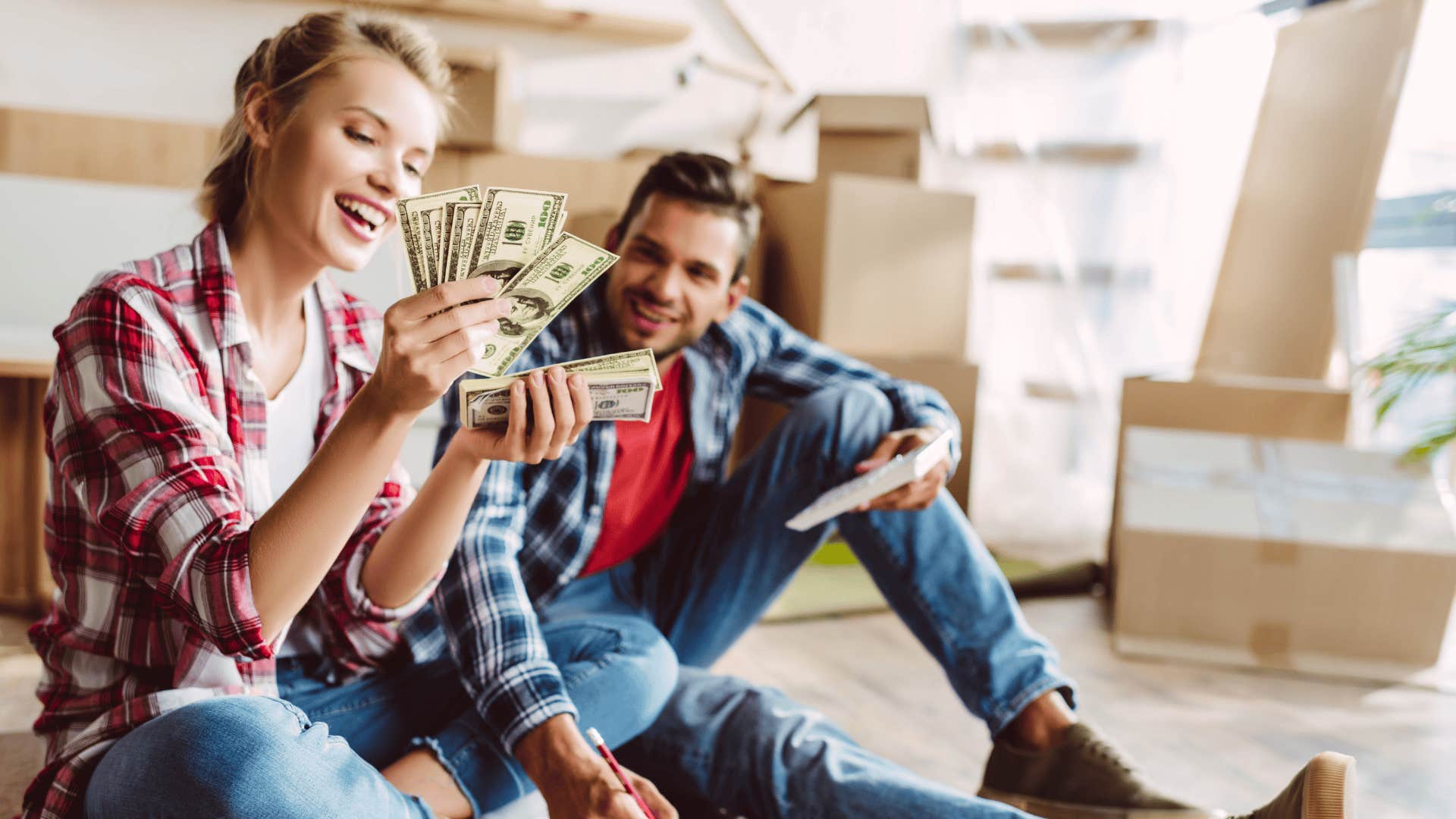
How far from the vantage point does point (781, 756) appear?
4.00 ft

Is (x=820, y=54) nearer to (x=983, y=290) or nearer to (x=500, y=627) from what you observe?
(x=983, y=290)

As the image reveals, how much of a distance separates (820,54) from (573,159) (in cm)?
106

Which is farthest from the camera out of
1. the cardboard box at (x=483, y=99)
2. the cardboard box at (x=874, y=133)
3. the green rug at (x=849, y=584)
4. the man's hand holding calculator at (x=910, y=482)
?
the cardboard box at (x=874, y=133)

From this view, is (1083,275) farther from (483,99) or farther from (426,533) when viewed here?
(426,533)

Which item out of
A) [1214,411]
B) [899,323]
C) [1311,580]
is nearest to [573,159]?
[899,323]

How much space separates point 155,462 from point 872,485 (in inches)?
28.0

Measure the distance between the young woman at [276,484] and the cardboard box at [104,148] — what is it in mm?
1624

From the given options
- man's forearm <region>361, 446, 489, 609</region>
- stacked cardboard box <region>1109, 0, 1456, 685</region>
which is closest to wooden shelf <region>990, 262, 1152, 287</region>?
stacked cardboard box <region>1109, 0, 1456, 685</region>

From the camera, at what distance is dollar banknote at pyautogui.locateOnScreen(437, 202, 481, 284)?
85 centimetres

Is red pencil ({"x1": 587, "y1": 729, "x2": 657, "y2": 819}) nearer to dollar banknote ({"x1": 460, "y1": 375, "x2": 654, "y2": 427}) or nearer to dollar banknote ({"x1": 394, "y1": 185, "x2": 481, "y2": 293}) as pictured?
dollar banknote ({"x1": 460, "y1": 375, "x2": 654, "y2": 427})

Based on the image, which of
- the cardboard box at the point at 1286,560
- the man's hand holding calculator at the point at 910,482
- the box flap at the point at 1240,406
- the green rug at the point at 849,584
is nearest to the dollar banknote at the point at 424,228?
the man's hand holding calculator at the point at 910,482

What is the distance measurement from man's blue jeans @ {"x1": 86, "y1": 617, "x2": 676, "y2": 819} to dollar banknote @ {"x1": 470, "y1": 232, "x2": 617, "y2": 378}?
0.34 meters

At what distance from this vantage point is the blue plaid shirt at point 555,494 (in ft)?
3.55

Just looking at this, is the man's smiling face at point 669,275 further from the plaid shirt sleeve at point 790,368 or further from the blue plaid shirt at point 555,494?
the plaid shirt sleeve at point 790,368
